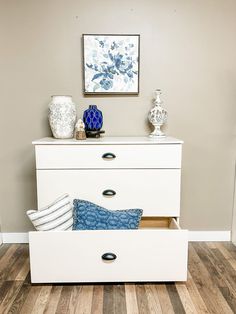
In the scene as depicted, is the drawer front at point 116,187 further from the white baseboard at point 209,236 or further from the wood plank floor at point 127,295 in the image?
the white baseboard at point 209,236

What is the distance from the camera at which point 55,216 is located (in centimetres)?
171

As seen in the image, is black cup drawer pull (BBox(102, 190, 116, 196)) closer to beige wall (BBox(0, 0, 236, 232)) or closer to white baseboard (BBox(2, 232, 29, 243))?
beige wall (BBox(0, 0, 236, 232))

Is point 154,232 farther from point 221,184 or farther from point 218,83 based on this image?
point 218,83

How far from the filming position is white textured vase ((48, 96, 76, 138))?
1.95 m

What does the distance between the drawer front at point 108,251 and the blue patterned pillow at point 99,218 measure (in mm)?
82

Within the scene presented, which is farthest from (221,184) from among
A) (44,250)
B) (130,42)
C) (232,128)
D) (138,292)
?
(44,250)

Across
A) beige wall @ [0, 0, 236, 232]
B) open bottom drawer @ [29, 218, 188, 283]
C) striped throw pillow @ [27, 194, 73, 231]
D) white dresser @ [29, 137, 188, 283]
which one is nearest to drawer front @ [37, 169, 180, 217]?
white dresser @ [29, 137, 188, 283]

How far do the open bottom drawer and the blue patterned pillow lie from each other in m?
0.08

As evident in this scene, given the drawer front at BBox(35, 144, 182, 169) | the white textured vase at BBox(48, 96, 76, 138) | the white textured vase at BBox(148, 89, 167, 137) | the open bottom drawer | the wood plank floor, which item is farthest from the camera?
the white textured vase at BBox(148, 89, 167, 137)

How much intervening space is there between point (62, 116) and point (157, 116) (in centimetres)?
66

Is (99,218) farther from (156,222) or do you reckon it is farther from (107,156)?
(156,222)

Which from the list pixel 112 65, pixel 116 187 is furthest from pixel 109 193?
pixel 112 65

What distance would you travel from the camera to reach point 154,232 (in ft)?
5.31

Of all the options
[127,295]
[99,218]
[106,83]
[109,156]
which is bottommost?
[127,295]
